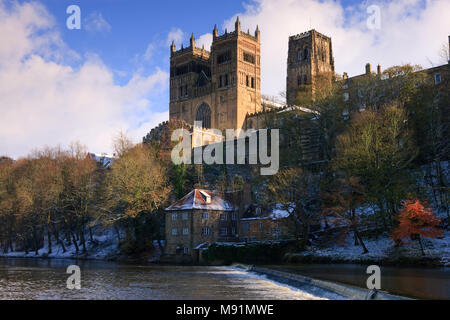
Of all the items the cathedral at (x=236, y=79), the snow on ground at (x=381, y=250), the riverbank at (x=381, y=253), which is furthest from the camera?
the cathedral at (x=236, y=79)

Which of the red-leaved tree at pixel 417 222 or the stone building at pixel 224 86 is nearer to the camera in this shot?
the red-leaved tree at pixel 417 222

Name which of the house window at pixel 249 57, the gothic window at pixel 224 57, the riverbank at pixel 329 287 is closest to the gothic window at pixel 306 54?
the house window at pixel 249 57

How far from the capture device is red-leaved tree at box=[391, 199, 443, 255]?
4022 centimetres

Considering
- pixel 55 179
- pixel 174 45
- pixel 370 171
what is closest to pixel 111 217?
pixel 55 179

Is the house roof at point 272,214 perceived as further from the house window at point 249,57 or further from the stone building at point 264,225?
the house window at point 249,57

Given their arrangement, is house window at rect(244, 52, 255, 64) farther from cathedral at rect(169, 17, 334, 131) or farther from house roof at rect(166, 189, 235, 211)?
house roof at rect(166, 189, 235, 211)

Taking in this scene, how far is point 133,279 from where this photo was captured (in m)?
34.1

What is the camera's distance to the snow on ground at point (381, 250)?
40.0 metres

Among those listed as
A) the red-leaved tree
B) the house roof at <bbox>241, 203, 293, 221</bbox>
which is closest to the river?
the red-leaved tree

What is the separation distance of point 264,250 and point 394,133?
18.1 metres

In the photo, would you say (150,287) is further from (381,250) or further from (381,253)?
(381,250)

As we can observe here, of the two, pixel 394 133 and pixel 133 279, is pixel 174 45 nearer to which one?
pixel 394 133

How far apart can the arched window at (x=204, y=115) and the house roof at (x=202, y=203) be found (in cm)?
6288

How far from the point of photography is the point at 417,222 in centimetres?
4084
